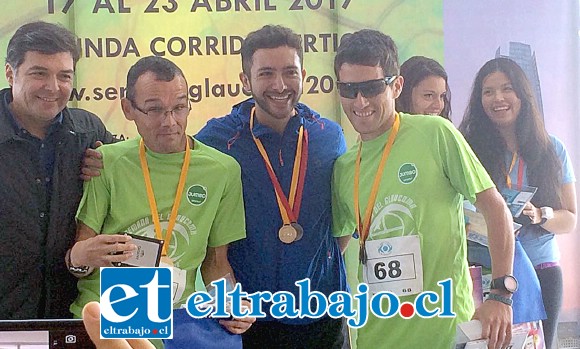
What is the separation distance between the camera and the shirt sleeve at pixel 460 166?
117 inches

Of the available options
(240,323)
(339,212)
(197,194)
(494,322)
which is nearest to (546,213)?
(494,322)

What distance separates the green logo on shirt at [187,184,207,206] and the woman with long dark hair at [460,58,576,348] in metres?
1.08

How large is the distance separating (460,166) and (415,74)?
16.3 inches

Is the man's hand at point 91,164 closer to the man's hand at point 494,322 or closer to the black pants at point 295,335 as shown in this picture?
the black pants at point 295,335

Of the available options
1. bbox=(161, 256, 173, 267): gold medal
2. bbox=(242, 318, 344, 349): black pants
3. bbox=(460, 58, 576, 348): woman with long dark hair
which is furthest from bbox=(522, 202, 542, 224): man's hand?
bbox=(161, 256, 173, 267): gold medal

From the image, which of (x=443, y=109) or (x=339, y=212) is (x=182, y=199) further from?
(x=443, y=109)

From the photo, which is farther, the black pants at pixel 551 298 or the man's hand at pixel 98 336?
the black pants at pixel 551 298

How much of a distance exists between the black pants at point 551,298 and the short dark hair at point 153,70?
66.8 inches

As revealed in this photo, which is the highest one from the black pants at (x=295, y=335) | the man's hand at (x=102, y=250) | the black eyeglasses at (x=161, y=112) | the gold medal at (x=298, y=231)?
the black eyeglasses at (x=161, y=112)

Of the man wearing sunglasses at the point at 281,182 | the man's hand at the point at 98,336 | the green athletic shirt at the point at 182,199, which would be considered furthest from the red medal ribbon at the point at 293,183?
the man's hand at the point at 98,336

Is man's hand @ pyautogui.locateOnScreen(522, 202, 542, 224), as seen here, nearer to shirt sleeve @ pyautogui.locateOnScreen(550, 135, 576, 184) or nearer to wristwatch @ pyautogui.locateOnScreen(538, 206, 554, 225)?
wristwatch @ pyautogui.locateOnScreen(538, 206, 554, 225)

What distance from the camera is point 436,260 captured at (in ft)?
9.70

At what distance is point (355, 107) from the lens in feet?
9.75

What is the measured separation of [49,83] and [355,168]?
1269mm
